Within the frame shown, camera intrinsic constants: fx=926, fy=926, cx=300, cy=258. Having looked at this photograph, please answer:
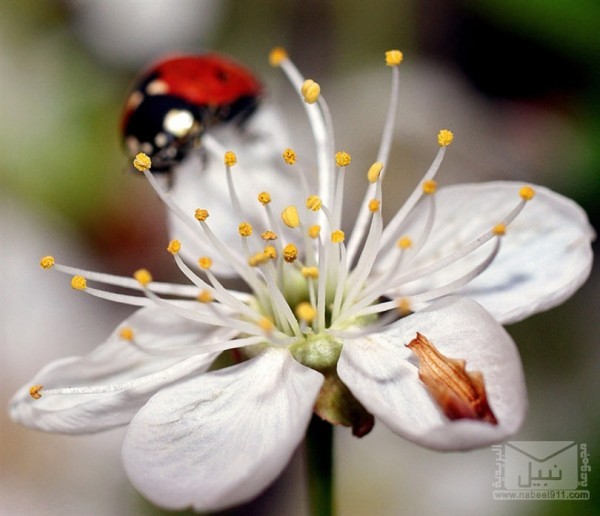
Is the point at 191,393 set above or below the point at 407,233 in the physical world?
below

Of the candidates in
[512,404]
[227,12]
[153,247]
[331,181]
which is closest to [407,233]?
[331,181]

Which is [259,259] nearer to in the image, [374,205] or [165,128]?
[374,205]

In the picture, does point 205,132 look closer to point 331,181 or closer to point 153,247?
point 331,181

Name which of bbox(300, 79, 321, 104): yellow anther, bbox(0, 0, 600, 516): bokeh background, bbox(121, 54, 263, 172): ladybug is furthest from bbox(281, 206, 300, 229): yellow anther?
bbox(0, 0, 600, 516): bokeh background

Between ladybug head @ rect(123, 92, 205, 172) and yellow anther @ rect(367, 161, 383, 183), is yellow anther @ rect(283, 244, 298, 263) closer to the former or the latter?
yellow anther @ rect(367, 161, 383, 183)

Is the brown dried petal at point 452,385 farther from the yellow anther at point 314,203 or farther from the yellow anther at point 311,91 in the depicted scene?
the yellow anther at point 311,91

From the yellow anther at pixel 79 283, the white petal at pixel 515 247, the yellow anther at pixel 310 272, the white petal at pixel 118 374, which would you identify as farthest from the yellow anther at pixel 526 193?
the yellow anther at pixel 79 283
